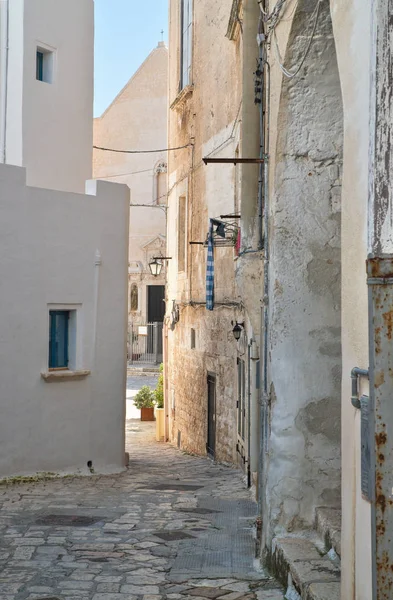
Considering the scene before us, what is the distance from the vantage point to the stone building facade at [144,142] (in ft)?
112

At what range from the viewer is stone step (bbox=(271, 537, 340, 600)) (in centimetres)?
505

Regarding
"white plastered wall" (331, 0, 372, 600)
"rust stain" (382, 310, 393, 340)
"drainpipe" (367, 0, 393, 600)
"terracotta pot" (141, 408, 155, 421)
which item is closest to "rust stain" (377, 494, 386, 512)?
"drainpipe" (367, 0, 393, 600)

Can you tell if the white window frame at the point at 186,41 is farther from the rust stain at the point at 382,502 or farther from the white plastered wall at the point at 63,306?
the rust stain at the point at 382,502

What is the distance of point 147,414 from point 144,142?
14.3 meters

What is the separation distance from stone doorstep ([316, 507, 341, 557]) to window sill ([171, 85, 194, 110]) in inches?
500

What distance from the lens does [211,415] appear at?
15.7 meters

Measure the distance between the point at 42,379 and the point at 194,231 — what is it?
5609 millimetres

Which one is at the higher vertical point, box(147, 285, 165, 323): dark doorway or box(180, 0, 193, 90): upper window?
box(180, 0, 193, 90): upper window

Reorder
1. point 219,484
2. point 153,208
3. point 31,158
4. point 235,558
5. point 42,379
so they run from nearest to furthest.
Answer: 1. point 235,558
2. point 219,484
3. point 42,379
4. point 31,158
5. point 153,208

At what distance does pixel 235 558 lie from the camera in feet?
23.7

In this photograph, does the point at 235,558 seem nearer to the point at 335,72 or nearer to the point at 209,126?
the point at 335,72

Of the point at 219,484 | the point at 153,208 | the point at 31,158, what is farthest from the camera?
the point at 153,208

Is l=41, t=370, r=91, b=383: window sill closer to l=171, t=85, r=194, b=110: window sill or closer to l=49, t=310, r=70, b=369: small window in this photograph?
l=49, t=310, r=70, b=369: small window

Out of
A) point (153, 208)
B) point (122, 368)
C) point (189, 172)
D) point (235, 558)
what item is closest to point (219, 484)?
point (122, 368)
